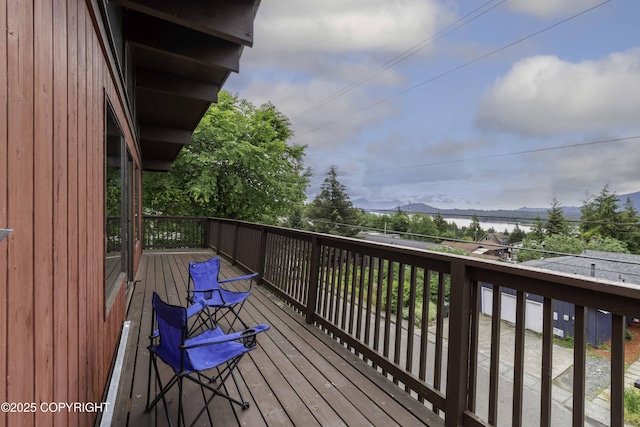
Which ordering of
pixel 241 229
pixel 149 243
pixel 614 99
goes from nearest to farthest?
pixel 241 229 → pixel 149 243 → pixel 614 99

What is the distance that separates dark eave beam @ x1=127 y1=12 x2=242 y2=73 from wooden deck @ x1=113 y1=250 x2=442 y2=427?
275 cm

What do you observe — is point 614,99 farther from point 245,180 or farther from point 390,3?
point 245,180

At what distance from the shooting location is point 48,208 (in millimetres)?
994

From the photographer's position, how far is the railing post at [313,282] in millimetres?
3371

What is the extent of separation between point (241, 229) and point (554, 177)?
186ft

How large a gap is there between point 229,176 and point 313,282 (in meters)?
10.4

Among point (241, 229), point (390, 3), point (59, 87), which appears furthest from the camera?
point (390, 3)

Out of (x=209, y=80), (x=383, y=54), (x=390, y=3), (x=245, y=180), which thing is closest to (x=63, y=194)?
(x=209, y=80)

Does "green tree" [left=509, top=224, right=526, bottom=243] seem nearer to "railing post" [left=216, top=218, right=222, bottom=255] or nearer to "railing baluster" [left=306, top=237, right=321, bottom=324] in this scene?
"railing post" [left=216, top=218, right=222, bottom=255]

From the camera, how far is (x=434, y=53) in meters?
42.0

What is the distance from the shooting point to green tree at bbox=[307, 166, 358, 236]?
37.8 m

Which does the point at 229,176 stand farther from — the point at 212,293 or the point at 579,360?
the point at 579,360

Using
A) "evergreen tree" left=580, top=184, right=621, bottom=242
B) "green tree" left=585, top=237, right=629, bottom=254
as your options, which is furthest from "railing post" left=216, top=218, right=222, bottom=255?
"evergreen tree" left=580, top=184, right=621, bottom=242
